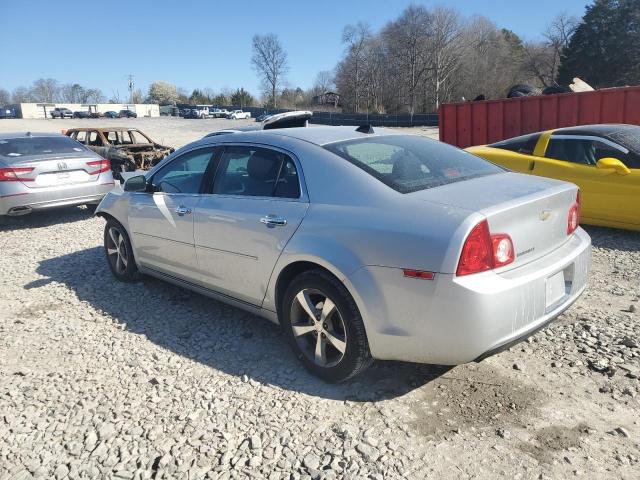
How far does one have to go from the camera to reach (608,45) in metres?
49.3

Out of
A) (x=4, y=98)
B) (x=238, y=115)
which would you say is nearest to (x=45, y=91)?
(x=4, y=98)

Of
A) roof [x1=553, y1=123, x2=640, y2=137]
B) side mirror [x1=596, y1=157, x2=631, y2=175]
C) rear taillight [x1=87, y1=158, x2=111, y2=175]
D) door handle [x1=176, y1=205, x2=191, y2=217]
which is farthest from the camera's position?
rear taillight [x1=87, y1=158, x2=111, y2=175]

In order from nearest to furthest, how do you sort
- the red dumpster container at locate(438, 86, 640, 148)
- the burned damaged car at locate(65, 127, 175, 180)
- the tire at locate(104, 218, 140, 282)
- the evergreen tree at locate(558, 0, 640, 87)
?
the tire at locate(104, 218, 140, 282) → the red dumpster container at locate(438, 86, 640, 148) → the burned damaged car at locate(65, 127, 175, 180) → the evergreen tree at locate(558, 0, 640, 87)

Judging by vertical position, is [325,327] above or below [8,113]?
below

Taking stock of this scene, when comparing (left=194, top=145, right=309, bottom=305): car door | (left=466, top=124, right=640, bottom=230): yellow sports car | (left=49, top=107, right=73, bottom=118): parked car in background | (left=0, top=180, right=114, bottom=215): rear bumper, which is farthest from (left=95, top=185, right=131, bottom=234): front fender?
(left=49, top=107, right=73, bottom=118): parked car in background

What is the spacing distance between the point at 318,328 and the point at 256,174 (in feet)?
4.04

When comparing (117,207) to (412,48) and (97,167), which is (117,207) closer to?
(97,167)

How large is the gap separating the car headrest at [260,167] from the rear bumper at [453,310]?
3.75ft

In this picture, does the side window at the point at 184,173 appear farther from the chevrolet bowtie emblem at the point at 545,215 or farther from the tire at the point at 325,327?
the chevrolet bowtie emblem at the point at 545,215

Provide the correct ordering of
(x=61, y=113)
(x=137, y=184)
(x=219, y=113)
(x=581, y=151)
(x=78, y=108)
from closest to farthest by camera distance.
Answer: (x=137, y=184), (x=581, y=151), (x=219, y=113), (x=61, y=113), (x=78, y=108)

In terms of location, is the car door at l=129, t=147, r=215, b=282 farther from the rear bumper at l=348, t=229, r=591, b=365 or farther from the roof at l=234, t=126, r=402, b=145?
the rear bumper at l=348, t=229, r=591, b=365

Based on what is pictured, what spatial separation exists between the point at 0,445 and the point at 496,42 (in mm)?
77711

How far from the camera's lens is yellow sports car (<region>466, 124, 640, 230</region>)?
5.92 metres

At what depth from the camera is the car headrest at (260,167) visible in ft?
11.9
